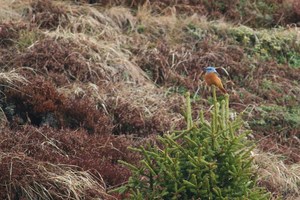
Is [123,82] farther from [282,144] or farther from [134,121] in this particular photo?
[282,144]

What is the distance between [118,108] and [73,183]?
6.54 feet

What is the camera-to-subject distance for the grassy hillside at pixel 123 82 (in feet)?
18.3

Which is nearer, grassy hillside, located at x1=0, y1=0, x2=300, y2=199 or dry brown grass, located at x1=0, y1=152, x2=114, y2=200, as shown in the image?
dry brown grass, located at x1=0, y1=152, x2=114, y2=200

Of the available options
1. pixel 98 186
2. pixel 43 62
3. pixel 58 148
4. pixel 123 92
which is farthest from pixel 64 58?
pixel 98 186

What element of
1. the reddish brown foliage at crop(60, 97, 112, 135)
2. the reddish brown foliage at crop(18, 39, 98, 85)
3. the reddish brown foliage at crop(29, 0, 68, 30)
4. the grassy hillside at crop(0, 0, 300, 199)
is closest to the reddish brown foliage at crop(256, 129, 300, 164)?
the grassy hillside at crop(0, 0, 300, 199)

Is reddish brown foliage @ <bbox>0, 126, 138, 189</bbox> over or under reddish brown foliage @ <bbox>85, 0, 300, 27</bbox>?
over

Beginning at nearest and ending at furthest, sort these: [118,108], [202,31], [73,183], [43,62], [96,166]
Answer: [73,183] < [96,166] < [118,108] < [43,62] < [202,31]

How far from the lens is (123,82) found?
313 inches

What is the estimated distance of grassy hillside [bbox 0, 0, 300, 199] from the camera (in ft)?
18.3

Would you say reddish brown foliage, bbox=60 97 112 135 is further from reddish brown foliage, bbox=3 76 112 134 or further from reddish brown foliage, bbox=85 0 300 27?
reddish brown foliage, bbox=85 0 300 27

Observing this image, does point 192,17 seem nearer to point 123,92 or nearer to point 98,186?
point 123,92

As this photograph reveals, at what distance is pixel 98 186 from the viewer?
538 cm

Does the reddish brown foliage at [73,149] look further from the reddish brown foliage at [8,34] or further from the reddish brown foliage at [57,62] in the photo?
the reddish brown foliage at [8,34]

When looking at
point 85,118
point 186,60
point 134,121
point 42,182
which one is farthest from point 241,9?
point 42,182
